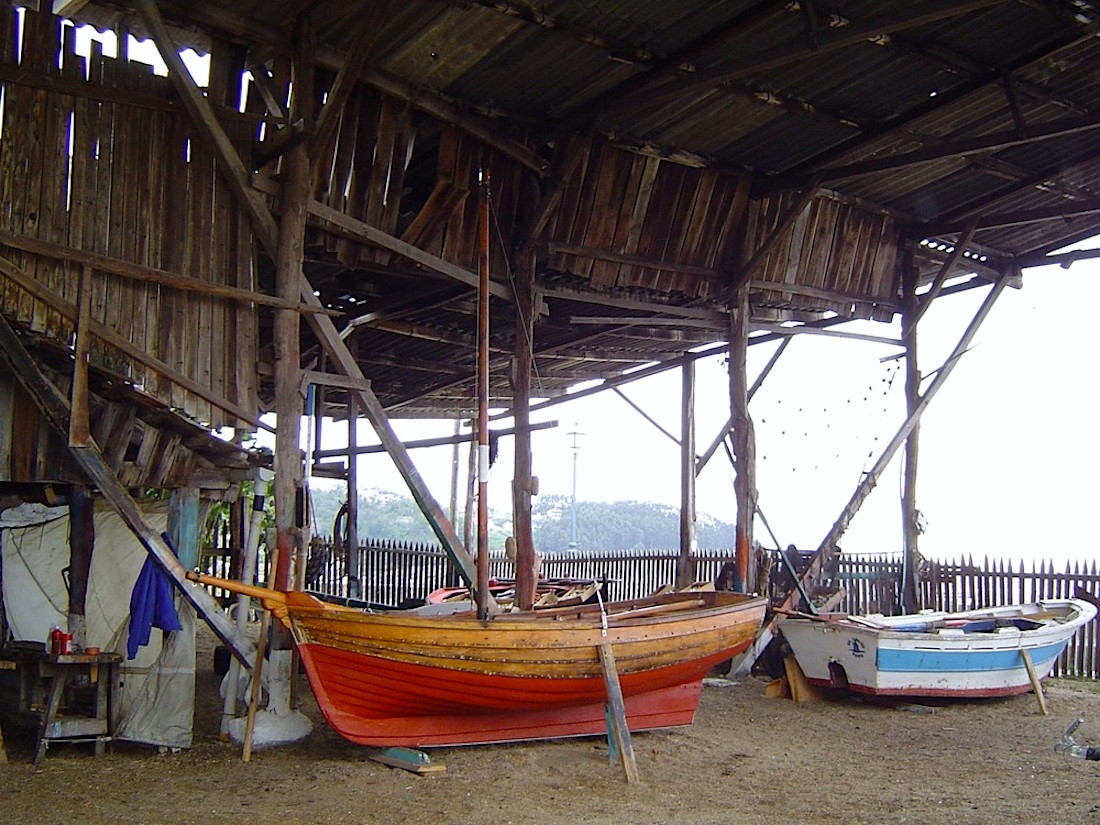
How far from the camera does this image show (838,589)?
14531 millimetres

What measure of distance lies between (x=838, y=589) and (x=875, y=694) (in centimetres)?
364

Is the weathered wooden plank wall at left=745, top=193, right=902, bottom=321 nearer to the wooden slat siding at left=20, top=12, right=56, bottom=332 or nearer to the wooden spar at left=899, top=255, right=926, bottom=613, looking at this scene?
the wooden spar at left=899, top=255, right=926, bottom=613

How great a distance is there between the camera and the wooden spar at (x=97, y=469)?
7.36m

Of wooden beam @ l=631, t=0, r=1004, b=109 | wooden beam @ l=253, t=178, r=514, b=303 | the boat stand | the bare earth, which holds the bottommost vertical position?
the bare earth

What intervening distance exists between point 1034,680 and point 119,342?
393 inches

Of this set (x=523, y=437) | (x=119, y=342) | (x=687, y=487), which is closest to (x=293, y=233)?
(x=119, y=342)

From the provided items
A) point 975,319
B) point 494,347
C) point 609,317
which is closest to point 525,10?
point 609,317

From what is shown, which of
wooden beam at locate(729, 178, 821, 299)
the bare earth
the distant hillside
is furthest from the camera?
the distant hillside

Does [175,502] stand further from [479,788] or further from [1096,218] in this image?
[1096,218]

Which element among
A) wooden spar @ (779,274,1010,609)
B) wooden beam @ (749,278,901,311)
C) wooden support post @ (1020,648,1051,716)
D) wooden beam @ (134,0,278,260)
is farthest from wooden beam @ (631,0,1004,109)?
wooden support post @ (1020,648,1051,716)

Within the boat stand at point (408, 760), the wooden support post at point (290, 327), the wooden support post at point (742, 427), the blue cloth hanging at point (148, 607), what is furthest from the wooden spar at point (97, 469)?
the wooden support post at point (742, 427)

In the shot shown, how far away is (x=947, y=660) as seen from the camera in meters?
11.0

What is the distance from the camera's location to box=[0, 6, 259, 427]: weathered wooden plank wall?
7.37 m

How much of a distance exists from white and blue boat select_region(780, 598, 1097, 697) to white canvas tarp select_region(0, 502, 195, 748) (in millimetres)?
6650
